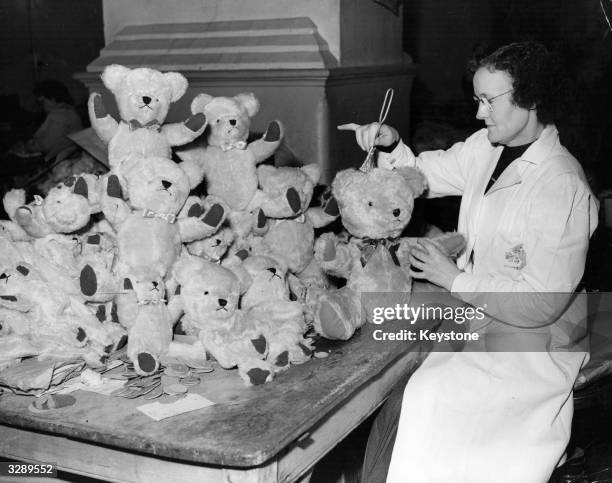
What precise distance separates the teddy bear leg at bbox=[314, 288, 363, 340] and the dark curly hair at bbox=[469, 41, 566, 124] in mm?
834

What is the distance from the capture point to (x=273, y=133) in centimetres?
264

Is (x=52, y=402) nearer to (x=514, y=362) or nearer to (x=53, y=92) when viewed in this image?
(x=514, y=362)

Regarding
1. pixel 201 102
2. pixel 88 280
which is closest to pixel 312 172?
pixel 201 102

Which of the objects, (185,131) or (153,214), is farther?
(185,131)

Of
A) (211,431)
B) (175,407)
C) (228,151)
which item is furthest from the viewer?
(228,151)

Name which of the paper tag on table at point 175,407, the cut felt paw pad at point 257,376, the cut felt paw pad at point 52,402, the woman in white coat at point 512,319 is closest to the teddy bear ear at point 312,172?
the woman in white coat at point 512,319

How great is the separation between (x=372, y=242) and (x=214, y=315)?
671 millimetres

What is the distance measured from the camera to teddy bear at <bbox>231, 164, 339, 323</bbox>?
257 centimetres

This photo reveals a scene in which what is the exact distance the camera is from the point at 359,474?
9.52 ft

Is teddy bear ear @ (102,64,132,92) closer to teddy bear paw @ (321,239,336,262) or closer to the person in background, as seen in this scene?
teddy bear paw @ (321,239,336,262)

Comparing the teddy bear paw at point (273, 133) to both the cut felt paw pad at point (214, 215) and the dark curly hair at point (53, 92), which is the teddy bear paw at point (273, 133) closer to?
the cut felt paw pad at point (214, 215)

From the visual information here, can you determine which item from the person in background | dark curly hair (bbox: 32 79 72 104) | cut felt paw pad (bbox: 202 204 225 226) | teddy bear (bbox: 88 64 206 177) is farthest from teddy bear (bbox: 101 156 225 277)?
dark curly hair (bbox: 32 79 72 104)

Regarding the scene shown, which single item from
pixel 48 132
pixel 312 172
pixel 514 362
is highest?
pixel 312 172

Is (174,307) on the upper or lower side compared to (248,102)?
lower
